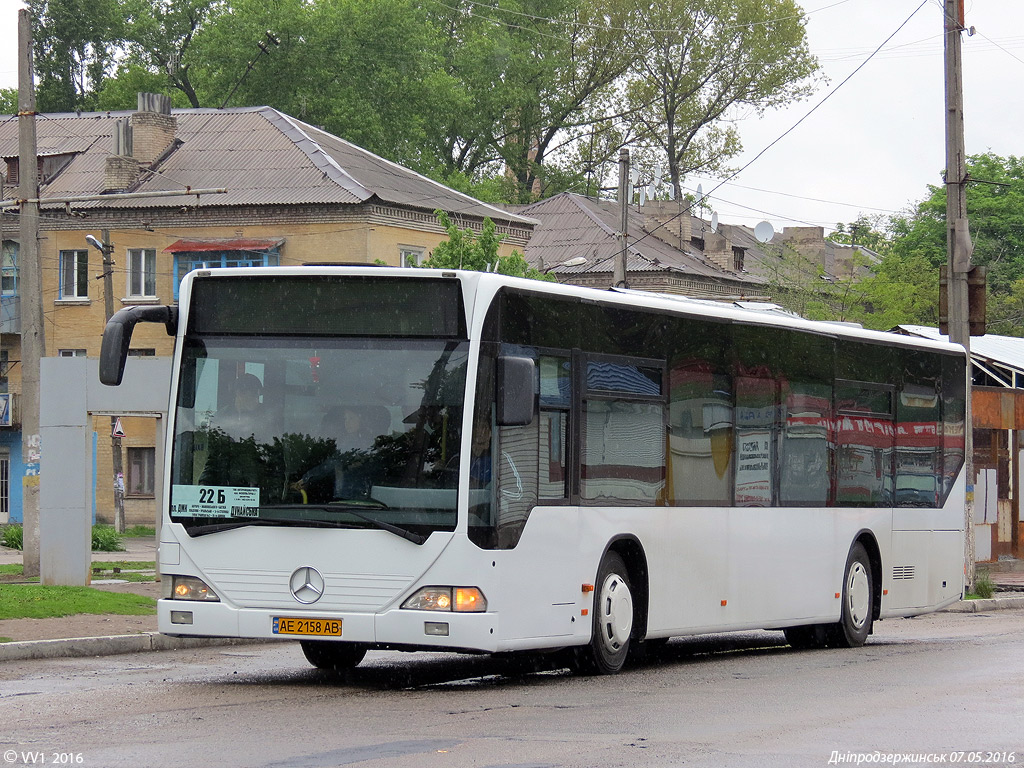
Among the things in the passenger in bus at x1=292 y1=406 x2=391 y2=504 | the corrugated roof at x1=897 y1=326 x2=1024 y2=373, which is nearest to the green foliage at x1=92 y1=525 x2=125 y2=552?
the corrugated roof at x1=897 y1=326 x2=1024 y2=373

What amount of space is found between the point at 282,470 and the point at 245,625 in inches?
A: 42.8

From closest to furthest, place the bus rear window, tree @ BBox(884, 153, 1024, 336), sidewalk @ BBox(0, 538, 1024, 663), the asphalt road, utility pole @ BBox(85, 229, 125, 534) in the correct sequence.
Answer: the asphalt road, the bus rear window, sidewalk @ BBox(0, 538, 1024, 663), utility pole @ BBox(85, 229, 125, 534), tree @ BBox(884, 153, 1024, 336)

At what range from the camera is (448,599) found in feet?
36.9

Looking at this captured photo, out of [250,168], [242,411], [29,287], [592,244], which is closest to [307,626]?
[242,411]

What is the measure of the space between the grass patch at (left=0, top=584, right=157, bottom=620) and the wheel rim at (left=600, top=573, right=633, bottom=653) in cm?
682

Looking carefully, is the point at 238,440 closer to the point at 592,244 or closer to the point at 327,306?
the point at 327,306

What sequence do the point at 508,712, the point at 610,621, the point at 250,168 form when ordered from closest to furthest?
the point at 508,712
the point at 610,621
the point at 250,168

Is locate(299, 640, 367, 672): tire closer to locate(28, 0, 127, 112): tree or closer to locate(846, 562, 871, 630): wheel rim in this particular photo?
locate(846, 562, 871, 630): wheel rim

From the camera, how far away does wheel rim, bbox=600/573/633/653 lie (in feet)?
41.7

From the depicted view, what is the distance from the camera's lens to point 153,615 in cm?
1791

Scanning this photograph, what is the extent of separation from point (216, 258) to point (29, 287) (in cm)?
2457

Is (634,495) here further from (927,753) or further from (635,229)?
(635,229)

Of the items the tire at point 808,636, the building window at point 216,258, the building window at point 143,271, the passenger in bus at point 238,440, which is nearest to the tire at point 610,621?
the passenger in bus at point 238,440

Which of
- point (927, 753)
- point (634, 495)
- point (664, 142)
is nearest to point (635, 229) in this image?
point (664, 142)
